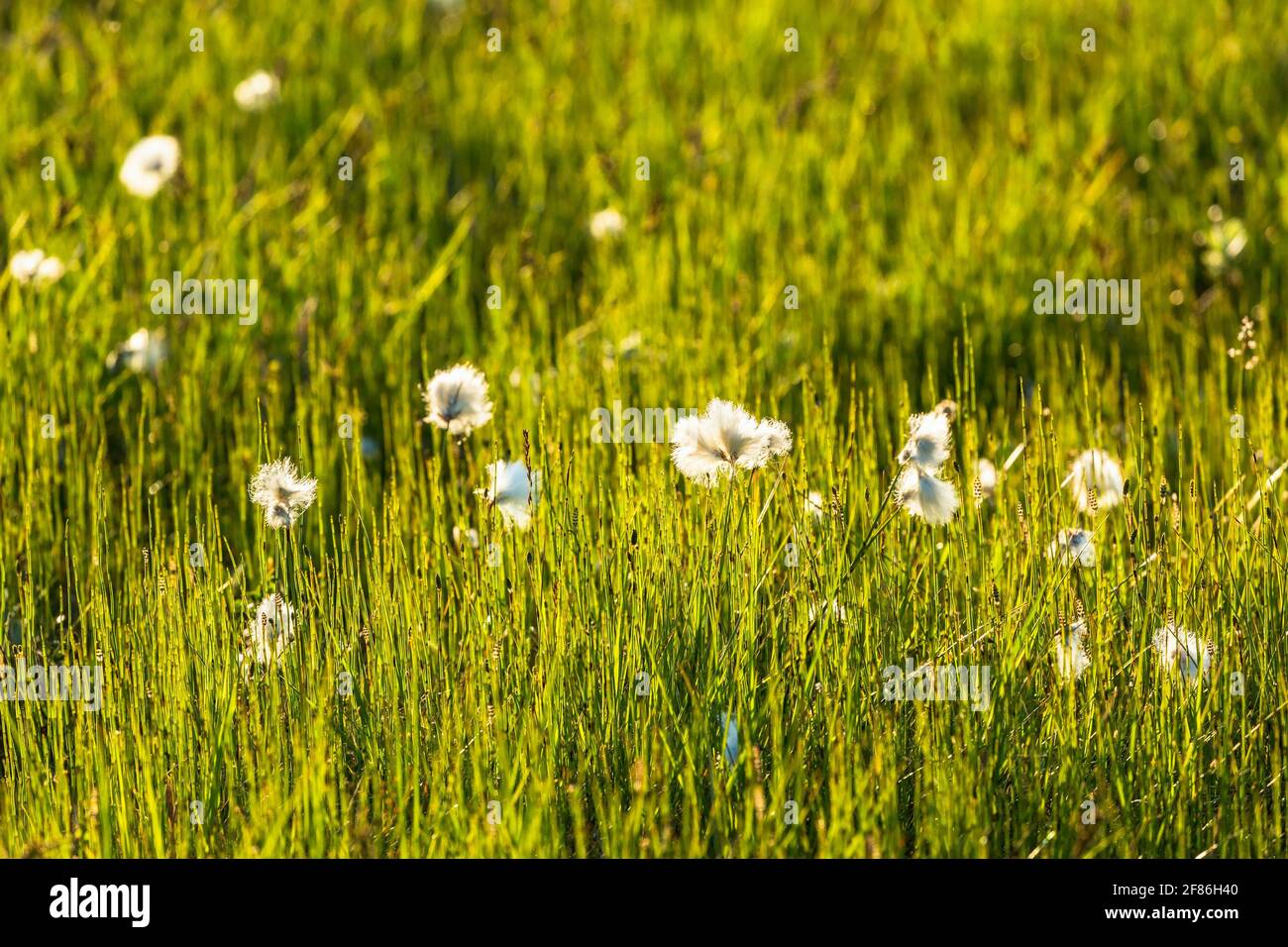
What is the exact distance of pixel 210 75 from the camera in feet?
18.9

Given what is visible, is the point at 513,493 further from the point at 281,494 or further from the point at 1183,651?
the point at 1183,651

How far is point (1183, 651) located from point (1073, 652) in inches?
7.6

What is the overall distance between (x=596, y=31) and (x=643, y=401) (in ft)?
10.4

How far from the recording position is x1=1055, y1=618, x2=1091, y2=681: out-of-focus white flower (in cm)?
242

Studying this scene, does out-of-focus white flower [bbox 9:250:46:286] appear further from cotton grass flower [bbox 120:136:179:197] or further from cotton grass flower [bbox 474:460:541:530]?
cotton grass flower [bbox 474:460:541:530]

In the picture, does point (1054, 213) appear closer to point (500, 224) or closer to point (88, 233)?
point (500, 224)

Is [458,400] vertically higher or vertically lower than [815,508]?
higher

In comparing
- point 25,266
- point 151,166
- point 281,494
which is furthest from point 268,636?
point 151,166

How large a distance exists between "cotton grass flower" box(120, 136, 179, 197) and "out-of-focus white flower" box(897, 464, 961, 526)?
301 cm

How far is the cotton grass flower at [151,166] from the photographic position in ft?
15.4

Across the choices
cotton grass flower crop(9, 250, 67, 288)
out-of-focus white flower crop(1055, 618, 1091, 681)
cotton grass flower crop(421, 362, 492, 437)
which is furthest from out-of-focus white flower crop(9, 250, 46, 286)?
out-of-focus white flower crop(1055, 618, 1091, 681)

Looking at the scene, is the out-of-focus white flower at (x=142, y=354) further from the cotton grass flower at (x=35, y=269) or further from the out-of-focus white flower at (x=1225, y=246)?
the out-of-focus white flower at (x=1225, y=246)

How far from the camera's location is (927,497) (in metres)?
2.63

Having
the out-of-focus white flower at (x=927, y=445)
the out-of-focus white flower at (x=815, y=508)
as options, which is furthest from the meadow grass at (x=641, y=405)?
the out-of-focus white flower at (x=927, y=445)
